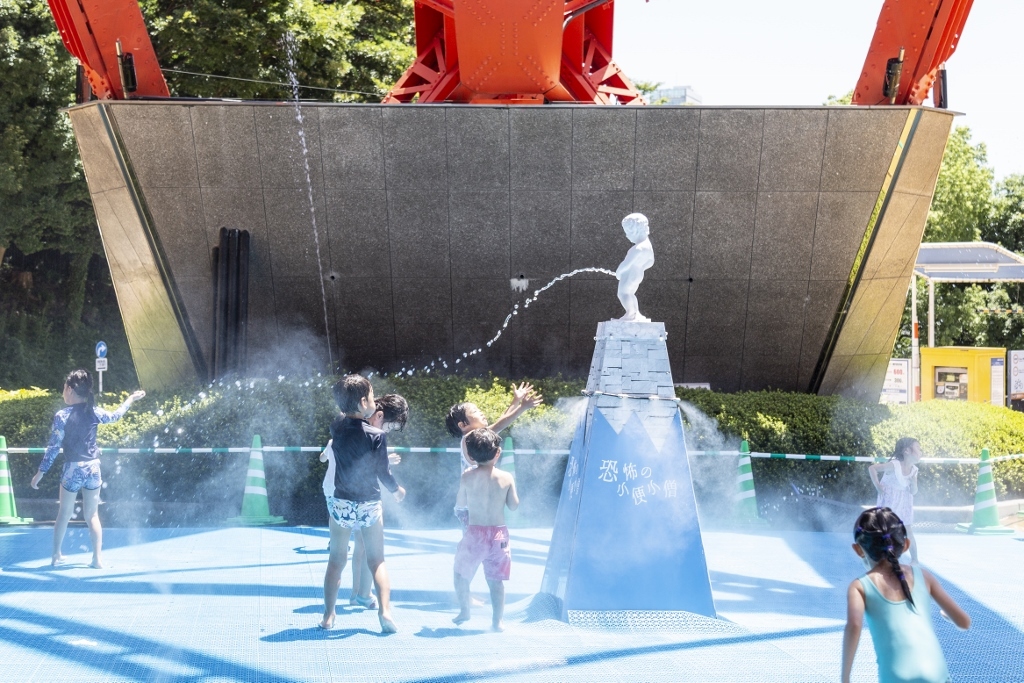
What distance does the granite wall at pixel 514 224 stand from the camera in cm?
1329

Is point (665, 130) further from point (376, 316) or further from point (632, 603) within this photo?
point (632, 603)

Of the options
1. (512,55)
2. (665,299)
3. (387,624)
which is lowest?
(387,624)

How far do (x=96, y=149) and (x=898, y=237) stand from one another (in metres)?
10.3

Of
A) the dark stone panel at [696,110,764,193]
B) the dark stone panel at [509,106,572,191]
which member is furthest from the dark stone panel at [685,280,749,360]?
the dark stone panel at [509,106,572,191]

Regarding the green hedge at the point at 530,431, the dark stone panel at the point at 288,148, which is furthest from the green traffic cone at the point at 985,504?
the dark stone panel at the point at 288,148

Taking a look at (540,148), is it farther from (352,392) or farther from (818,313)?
(352,392)

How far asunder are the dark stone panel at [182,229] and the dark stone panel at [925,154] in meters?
8.88

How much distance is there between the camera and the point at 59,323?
109 feet

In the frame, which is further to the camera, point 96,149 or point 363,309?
point 363,309

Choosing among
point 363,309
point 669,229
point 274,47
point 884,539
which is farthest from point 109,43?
point 884,539

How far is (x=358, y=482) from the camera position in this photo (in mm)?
6301

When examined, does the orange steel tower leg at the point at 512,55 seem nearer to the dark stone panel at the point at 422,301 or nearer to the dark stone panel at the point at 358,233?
the dark stone panel at the point at 358,233

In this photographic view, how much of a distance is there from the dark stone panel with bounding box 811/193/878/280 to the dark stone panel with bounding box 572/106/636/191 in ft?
8.36

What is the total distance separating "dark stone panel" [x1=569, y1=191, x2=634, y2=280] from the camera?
541 inches
